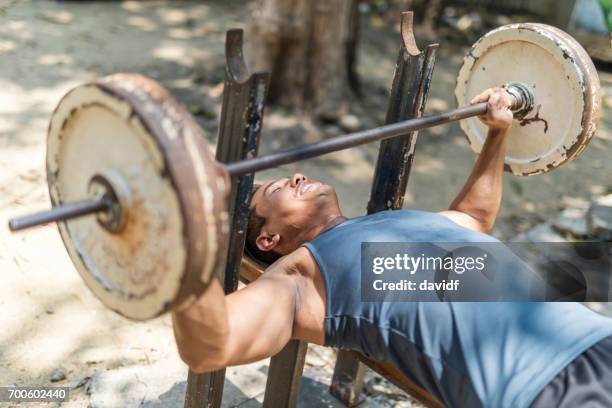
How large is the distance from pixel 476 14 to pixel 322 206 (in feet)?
25.6

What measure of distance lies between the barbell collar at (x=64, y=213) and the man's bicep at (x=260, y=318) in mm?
404

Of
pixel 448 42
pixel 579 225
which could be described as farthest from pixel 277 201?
pixel 448 42

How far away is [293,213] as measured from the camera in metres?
2.38

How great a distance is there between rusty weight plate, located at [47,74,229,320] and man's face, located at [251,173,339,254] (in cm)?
77

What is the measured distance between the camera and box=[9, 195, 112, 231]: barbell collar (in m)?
1.48

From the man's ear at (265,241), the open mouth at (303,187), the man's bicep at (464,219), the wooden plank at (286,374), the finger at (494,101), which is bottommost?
the wooden plank at (286,374)

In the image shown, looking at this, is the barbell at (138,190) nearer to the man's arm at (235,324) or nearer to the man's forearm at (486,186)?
the man's arm at (235,324)

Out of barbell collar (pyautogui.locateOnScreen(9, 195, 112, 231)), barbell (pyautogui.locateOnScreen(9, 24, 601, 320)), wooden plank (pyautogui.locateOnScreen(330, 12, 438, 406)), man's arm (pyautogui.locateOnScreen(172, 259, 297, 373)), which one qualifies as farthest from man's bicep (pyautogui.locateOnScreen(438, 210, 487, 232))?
barbell collar (pyautogui.locateOnScreen(9, 195, 112, 231))

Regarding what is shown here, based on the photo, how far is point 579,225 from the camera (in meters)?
4.32

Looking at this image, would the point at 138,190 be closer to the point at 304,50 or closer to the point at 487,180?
the point at 487,180

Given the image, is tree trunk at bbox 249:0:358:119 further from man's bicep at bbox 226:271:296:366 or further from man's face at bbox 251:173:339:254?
man's bicep at bbox 226:271:296:366

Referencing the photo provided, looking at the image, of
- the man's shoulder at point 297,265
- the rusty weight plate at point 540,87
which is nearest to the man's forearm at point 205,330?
the man's shoulder at point 297,265

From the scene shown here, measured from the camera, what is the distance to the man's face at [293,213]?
238 centimetres

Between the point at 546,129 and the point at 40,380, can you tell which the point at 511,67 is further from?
the point at 40,380
